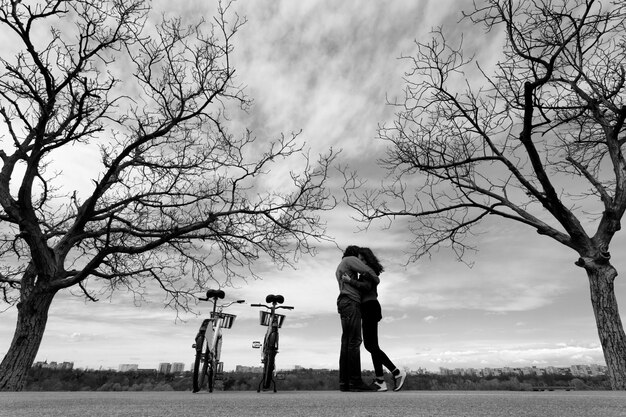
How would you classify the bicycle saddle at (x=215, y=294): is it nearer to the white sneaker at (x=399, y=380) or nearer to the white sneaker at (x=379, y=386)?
the white sneaker at (x=379, y=386)

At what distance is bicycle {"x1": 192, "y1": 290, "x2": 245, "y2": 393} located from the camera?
700 centimetres

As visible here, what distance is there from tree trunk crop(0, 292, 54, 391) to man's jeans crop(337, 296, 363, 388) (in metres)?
7.13

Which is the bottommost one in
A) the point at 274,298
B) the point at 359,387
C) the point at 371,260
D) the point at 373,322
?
the point at 359,387

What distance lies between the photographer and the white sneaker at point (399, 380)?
6.25 m

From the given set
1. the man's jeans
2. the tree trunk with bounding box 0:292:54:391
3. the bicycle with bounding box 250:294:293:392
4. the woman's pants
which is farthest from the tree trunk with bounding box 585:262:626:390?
the tree trunk with bounding box 0:292:54:391

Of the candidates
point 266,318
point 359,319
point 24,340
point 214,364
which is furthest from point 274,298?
point 24,340

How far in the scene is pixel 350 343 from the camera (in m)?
5.91

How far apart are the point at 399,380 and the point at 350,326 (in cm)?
123

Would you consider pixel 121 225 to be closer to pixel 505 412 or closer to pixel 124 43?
pixel 124 43

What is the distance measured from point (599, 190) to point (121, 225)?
12.6 meters

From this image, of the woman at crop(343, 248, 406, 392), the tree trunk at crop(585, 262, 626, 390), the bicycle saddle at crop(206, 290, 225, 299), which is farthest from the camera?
the tree trunk at crop(585, 262, 626, 390)

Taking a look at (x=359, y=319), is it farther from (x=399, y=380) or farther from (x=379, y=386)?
(x=399, y=380)

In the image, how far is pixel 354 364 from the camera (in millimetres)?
5875

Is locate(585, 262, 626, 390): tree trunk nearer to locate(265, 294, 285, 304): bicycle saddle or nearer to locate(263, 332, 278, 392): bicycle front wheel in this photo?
locate(265, 294, 285, 304): bicycle saddle
